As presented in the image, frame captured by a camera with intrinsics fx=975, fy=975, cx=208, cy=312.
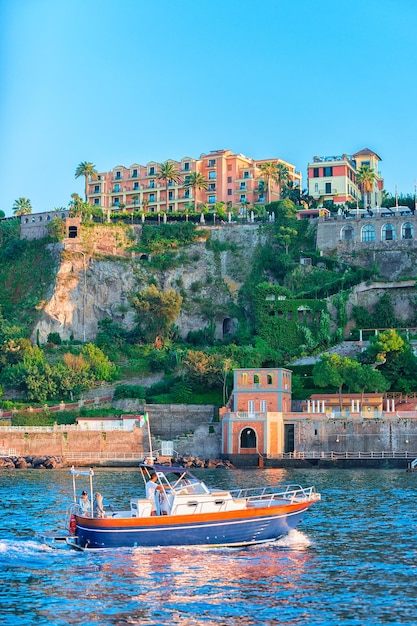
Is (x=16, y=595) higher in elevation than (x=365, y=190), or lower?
lower

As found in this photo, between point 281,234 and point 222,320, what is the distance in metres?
12.0

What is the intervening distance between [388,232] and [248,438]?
126ft

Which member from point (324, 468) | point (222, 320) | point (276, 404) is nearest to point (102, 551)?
point (324, 468)

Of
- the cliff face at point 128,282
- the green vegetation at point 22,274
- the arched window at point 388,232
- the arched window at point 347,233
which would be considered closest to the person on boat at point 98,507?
the cliff face at point 128,282

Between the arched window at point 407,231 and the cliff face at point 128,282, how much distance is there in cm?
1663

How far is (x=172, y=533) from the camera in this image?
34.5m

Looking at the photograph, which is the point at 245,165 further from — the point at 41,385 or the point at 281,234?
the point at 41,385

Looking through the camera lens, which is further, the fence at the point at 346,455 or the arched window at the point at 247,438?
the arched window at the point at 247,438

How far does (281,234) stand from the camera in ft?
362

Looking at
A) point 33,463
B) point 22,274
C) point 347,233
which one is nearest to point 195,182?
point 347,233

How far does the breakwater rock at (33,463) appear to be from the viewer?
249 feet

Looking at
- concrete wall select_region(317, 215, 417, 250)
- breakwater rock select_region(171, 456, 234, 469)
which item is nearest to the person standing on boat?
breakwater rock select_region(171, 456, 234, 469)

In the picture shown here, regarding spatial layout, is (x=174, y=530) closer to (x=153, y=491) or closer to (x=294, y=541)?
(x=153, y=491)

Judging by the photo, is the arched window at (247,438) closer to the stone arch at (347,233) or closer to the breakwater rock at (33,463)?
the breakwater rock at (33,463)
